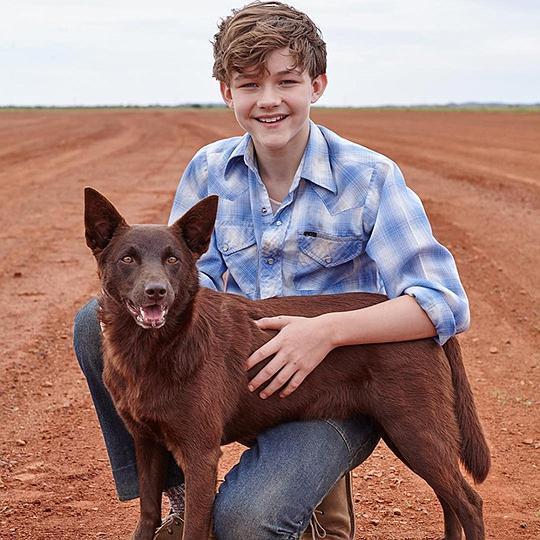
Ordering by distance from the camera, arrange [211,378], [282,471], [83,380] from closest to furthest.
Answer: [211,378]
[282,471]
[83,380]

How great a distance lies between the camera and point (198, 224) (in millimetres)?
3623

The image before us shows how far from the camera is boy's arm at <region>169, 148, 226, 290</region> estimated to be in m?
4.33

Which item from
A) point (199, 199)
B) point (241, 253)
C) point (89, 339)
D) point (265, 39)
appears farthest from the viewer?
point (199, 199)

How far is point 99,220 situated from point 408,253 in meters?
1.22

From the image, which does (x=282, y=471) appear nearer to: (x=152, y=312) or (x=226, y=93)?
(x=152, y=312)

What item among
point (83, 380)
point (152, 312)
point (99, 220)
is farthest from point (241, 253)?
point (83, 380)

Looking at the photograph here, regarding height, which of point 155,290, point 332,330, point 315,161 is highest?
point 315,161

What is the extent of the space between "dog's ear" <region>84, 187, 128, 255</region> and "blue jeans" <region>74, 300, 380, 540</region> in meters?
0.48

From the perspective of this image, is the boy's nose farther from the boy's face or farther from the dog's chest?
the dog's chest

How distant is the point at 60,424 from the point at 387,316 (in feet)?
8.73

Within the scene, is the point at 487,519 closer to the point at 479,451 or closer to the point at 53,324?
the point at 479,451

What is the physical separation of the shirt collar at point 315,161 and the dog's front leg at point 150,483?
1.26 metres

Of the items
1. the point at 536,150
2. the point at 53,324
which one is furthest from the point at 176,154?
the point at 53,324

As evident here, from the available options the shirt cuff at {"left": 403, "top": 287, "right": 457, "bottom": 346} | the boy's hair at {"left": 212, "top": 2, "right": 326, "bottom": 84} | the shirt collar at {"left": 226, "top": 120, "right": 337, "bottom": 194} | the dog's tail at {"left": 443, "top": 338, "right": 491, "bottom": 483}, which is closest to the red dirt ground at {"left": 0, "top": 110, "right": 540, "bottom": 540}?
the dog's tail at {"left": 443, "top": 338, "right": 491, "bottom": 483}
